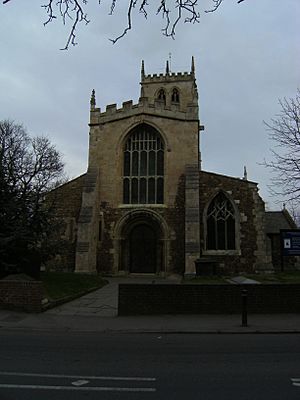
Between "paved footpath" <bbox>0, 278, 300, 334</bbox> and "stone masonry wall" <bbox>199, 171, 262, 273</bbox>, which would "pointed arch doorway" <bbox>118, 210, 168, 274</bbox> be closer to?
"stone masonry wall" <bbox>199, 171, 262, 273</bbox>

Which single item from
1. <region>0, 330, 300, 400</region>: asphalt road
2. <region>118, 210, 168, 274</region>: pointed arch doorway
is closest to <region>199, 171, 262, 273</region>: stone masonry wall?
<region>118, 210, 168, 274</region>: pointed arch doorway

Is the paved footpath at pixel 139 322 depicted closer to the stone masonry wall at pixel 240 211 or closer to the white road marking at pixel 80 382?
the white road marking at pixel 80 382

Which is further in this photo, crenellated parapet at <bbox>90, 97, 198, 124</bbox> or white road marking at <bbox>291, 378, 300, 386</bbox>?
crenellated parapet at <bbox>90, 97, 198, 124</bbox>

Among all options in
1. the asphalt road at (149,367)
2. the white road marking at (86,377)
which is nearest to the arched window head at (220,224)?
the asphalt road at (149,367)

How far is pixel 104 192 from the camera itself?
30828 mm

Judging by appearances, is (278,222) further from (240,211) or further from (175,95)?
(175,95)

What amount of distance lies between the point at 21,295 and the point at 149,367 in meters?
8.36

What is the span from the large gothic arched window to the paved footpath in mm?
16290

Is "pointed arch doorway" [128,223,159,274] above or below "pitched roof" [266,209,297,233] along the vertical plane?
below

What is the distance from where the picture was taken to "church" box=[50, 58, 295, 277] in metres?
28.3

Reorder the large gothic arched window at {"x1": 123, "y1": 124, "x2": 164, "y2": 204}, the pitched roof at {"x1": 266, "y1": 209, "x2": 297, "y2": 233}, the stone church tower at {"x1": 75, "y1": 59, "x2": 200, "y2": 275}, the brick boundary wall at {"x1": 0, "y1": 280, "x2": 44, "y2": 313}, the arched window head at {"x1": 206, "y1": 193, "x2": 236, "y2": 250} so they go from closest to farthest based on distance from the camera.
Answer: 1. the brick boundary wall at {"x1": 0, "y1": 280, "x2": 44, "y2": 313}
2. the arched window head at {"x1": 206, "y1": 193, "x2": 236, "y2": 250}
3. the stone church tower at {"x1": 75, "y1": 59, "x2": 200, "y2": 275}
4. the large gothic arched window at {"x1": 123, "y1": 124, "x2": 164, "y2": 204}
5. the pitched roof at {"x1": 266, "y1": 209, "x2": 297, "y2": 233}

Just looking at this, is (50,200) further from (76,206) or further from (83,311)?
(83,311)

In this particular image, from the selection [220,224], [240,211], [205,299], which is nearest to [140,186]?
[220,224]

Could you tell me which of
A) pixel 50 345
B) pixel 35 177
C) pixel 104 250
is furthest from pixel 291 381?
pixel 104 250
